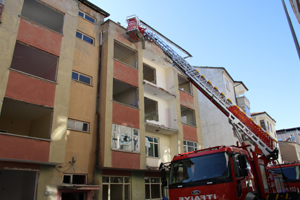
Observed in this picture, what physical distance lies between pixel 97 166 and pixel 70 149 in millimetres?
1827

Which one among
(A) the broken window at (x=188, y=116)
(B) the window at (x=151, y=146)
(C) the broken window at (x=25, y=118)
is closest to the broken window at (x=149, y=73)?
(A) the broken window at (x=188, y=116)

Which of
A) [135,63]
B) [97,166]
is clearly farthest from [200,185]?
[135,63]

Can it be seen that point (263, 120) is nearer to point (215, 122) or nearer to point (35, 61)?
point (215, 122)

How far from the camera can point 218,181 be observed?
7.88 metres

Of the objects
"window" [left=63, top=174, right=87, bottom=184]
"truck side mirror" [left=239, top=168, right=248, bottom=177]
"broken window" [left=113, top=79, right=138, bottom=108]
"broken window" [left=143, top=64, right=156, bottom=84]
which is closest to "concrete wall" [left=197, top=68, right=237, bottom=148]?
"broken window" [left=143, top=64, right=156, bottom=84]

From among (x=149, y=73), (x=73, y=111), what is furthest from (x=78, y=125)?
(x=149, y=73)

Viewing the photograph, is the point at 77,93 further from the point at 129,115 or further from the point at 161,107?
the point at 161,107

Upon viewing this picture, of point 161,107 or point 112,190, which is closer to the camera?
point 112,190

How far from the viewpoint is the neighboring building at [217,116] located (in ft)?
89.5

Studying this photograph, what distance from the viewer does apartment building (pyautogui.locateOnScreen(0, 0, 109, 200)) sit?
11.9m

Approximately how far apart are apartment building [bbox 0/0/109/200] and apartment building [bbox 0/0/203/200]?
47 mm

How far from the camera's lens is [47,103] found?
12961 millimetres

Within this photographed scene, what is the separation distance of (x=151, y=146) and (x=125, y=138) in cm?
366

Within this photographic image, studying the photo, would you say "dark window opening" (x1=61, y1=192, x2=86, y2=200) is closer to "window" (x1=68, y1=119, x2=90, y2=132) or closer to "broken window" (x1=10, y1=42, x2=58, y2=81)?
"window" (x1=68, y1=119, x2=90, y2=132)
